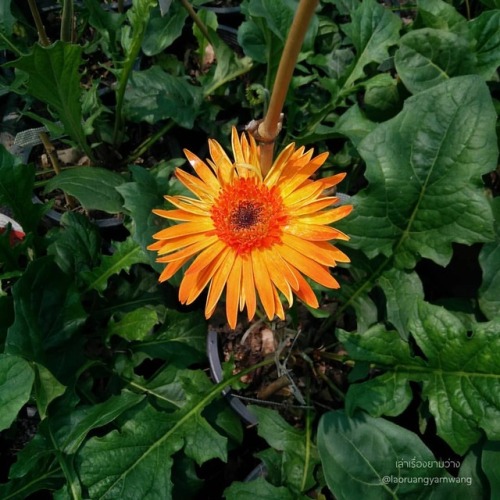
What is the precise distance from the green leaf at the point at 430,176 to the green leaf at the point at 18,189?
0.78m

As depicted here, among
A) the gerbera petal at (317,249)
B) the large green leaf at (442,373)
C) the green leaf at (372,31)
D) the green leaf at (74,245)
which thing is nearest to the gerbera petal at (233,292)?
the gerbera petal at (317,249)

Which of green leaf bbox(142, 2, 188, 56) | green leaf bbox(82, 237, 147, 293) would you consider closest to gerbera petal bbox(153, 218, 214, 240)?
green leaf bbox(82, 237, 147, 293)

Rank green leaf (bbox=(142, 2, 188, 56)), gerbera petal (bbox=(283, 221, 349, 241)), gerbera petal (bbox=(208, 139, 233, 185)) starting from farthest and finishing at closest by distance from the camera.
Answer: green leaf (bbox=(142, 2, 188, 56)) < gerbera petal (bbox=(208, 139, 233, 185)) < gerbera petal (bbox=(283, 221, 349, 241))

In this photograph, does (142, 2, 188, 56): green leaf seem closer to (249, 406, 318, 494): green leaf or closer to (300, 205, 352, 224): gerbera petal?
(300, 205, 352, 224): gerbera petal

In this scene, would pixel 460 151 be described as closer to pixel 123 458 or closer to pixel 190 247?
pixel 190 247

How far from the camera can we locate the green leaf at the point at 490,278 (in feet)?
4.33

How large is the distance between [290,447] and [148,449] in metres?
0.34

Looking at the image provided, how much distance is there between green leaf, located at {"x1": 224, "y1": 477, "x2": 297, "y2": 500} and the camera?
1.24 metres

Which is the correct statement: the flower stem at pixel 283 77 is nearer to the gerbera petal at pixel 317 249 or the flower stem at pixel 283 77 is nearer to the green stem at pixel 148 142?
the gerbera petal at pixel 317 249

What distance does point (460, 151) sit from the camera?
1.25 meters

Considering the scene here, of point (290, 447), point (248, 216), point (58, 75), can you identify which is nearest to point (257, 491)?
point (290, 447)

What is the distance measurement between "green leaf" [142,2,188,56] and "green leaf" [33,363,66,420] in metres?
0.98

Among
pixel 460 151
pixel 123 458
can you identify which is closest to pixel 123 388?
pixel 123 458

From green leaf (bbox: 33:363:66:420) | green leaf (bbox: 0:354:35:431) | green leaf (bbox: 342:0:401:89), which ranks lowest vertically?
green leaf (bbox: 33:363:66:420)
